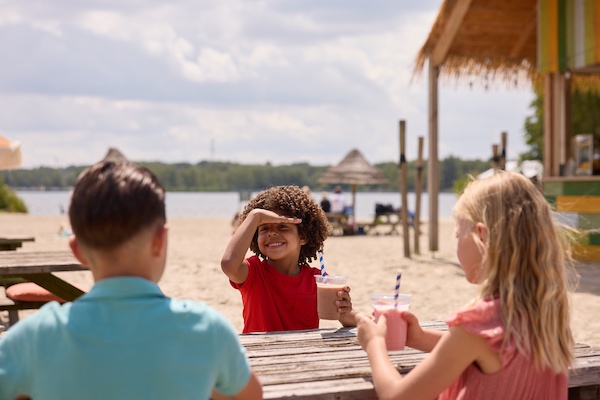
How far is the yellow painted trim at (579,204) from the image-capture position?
10328 millimetres

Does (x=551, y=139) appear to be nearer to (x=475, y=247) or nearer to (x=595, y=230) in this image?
(x=595, y=230)

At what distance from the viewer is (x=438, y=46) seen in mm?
11992

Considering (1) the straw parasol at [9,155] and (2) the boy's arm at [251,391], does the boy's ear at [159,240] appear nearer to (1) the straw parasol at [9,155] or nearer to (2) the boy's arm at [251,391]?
(2) the boy's arm at [251,391]

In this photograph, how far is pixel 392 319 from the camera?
6.77 ft

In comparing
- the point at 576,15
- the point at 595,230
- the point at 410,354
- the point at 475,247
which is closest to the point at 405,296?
the point at 410,354

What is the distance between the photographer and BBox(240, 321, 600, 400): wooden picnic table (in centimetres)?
179

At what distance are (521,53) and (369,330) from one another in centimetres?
1191

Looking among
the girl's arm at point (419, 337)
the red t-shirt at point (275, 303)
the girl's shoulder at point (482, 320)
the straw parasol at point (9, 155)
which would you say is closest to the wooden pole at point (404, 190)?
the straw parasol at point (9, 155)

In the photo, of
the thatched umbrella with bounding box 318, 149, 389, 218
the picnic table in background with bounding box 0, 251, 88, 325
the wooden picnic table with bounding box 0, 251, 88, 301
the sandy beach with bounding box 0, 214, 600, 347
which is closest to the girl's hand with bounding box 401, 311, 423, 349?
the picnic table in background with bounding box 0, 251, 88, 325

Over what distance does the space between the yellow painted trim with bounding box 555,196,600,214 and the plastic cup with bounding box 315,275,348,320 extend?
881 cm

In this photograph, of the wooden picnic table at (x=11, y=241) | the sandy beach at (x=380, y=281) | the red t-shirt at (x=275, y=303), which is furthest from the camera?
the sandy beach at (x=380, y=281)

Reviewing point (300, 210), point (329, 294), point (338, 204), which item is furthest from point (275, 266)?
point (338, 204)

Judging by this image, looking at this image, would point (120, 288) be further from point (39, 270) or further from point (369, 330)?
point (39, 270)

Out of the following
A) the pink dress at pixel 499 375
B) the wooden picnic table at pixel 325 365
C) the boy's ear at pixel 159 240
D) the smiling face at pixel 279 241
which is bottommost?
the wooden picnic table at pixel 325 365
